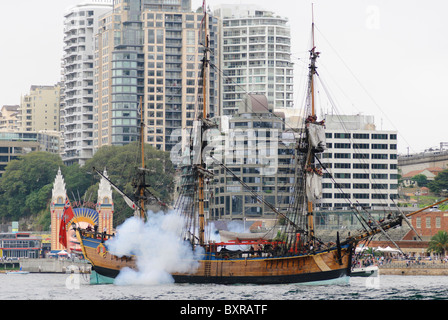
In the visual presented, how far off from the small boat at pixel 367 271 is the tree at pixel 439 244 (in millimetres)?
17022

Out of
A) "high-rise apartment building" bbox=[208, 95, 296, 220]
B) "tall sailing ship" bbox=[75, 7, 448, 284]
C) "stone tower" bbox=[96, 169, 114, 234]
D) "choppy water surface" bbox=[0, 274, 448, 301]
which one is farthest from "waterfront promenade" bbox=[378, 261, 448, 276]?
"high-rise apartment building" bbox=[208, 95, 296, 220]

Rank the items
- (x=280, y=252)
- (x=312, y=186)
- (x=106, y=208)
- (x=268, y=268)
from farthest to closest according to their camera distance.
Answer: (x=106, y=208)
(x=312, y=186)
(x=280, y=252)
(x=268, y=268)

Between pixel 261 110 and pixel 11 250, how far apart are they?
Result: 56.6 metres

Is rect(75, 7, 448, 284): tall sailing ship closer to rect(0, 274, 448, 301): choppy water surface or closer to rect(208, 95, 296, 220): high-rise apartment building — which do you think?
rect(0, 274, 448, 301): choppy water surface

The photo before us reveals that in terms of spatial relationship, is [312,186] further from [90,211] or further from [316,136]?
[90,211]

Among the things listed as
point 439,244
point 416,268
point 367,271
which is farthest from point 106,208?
point 367,271

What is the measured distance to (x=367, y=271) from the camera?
126 m

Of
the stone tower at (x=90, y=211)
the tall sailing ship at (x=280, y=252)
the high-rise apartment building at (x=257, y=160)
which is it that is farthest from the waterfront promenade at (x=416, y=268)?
the high-rise apartment building at (x=257, y=160)

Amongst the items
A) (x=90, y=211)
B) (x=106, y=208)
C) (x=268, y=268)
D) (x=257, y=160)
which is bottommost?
(x=268, y=268)

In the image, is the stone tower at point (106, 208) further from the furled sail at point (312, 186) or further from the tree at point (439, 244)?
the furled sail at point (312, 186)

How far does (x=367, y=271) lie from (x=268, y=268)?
29.4 metres

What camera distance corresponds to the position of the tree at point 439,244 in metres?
142
